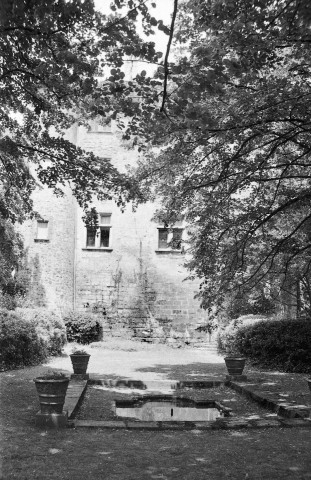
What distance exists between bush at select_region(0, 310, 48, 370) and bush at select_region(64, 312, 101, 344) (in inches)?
242

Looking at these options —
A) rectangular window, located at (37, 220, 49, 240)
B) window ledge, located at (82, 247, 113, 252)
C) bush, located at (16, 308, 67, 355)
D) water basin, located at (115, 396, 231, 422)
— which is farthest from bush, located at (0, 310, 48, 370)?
window ledge, located at (82, 247, 113, 252)

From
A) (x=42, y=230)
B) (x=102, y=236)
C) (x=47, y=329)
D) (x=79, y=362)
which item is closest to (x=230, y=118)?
(x=79, y=362)

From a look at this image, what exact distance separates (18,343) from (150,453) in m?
8.39

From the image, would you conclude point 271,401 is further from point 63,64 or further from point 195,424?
point 63,64

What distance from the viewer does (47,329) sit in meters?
15.8

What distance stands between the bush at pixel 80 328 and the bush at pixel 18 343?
6142mm

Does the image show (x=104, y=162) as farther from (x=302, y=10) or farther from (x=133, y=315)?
(x=133, y=315)

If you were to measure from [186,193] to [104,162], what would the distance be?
213 centimetres

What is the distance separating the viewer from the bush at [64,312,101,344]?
66.8ft

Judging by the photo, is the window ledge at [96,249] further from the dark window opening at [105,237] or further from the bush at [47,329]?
the bush at [47,329]

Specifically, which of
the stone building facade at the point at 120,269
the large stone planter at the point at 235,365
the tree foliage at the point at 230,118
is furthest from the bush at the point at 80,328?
Result: the large stone planter at the point at 235,365

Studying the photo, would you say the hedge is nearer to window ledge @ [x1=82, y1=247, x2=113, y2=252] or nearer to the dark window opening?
window ledge @ [x1=82, y1=247, x2=113, y2=252]

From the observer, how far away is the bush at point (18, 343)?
479 inches

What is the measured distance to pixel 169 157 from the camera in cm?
861
